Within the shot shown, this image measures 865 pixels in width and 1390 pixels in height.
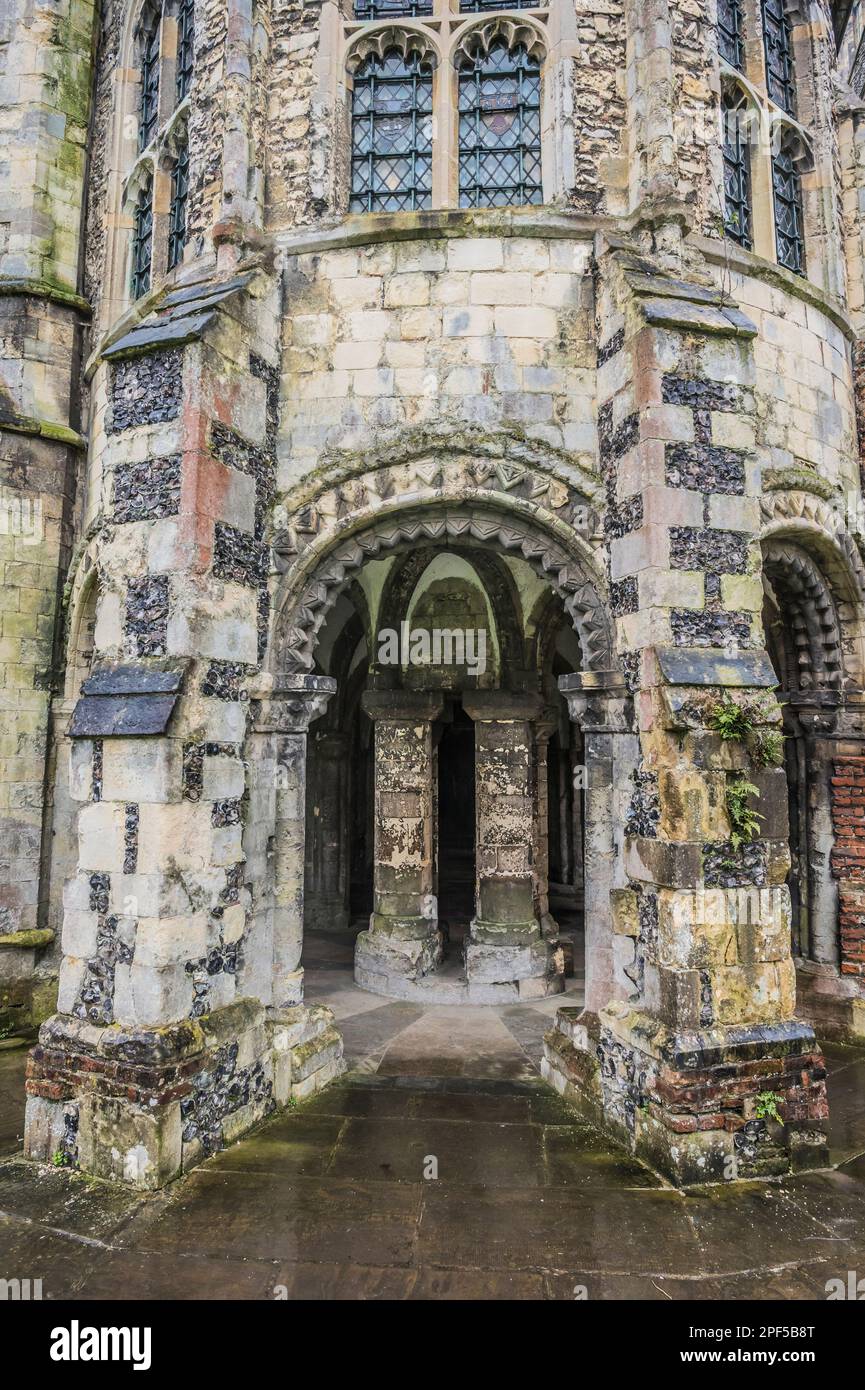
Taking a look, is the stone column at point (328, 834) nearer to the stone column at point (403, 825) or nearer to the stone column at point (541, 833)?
the stone column at point (403, 825)

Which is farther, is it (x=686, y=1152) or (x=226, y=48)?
(x=226, y=48)

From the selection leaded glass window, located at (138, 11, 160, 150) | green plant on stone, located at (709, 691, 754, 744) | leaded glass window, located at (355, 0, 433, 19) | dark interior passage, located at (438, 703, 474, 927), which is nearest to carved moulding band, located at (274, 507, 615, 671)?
green plant on stone, located at (709, 691, 754, 744)

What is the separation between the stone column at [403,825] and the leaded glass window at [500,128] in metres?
4.76

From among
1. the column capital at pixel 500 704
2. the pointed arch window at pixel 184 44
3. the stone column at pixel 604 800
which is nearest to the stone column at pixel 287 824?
the stone column at pixel 604 800

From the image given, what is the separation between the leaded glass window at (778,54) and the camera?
7.30 meters

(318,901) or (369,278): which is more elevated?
(369,278)

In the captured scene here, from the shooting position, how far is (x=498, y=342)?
571cm

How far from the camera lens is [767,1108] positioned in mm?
4527

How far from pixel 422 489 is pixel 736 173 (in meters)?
4.12

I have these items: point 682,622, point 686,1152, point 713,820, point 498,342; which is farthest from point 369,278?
point 686,1152

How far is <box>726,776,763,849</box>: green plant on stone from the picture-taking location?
4668 millimetres

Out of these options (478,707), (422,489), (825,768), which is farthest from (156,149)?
(825,768)
